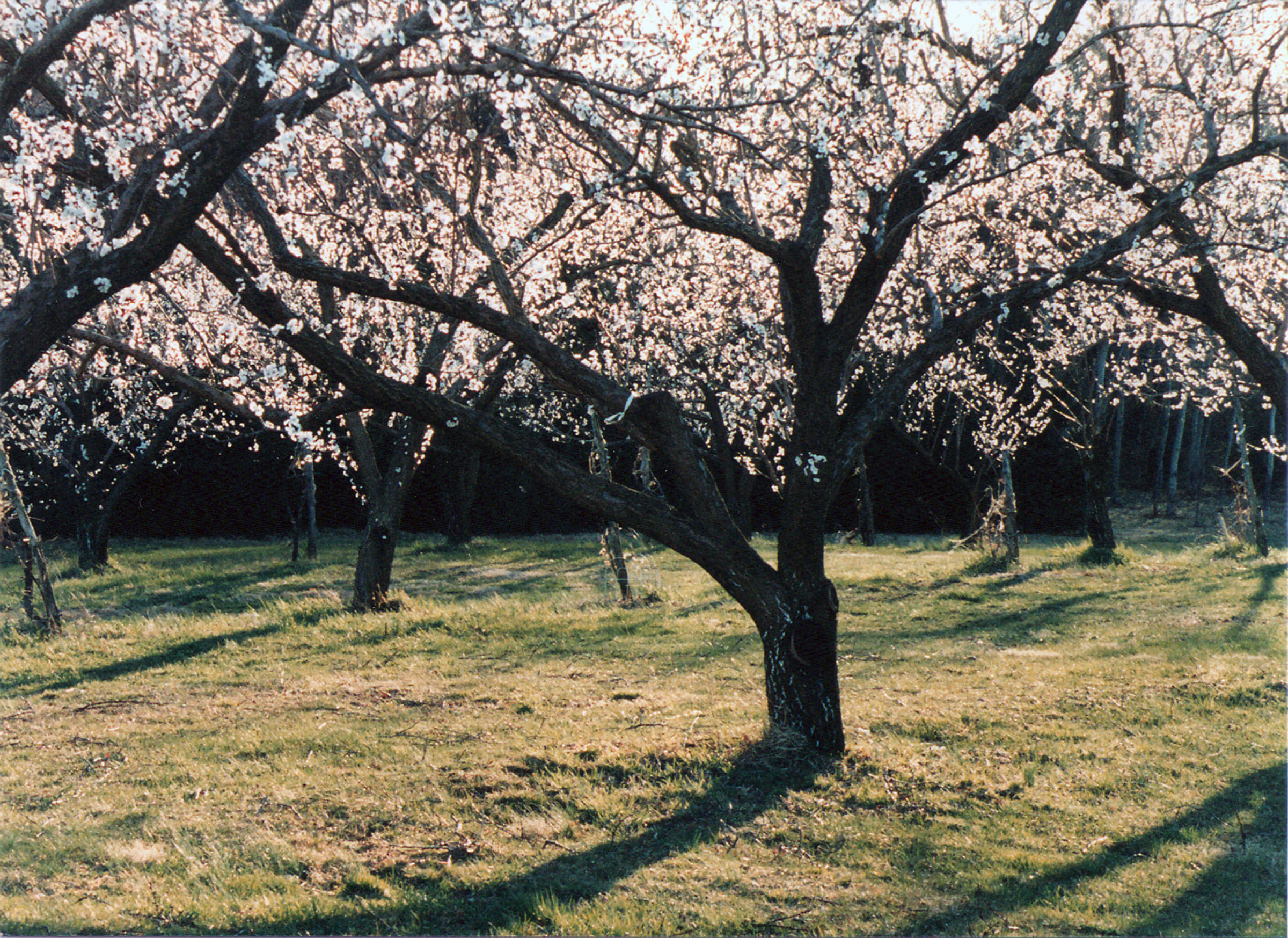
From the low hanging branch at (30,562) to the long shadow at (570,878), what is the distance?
28.7ft

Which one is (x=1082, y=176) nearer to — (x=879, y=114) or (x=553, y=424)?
(x=879, y=114)

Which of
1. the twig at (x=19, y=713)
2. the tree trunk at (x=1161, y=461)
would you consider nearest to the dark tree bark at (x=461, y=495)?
the twig at (x=19, y=713)

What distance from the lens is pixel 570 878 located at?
537 cm

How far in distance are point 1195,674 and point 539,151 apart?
8.00 m

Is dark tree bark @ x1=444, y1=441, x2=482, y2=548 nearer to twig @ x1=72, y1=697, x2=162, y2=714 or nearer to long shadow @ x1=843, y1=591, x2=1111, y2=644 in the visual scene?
long shadow @ x1=843, y1=591, x2=1111, y2=644

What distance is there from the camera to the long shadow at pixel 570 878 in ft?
15.9

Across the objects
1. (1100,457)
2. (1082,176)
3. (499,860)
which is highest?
(1082,176)

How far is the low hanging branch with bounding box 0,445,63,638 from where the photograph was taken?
11711 mm

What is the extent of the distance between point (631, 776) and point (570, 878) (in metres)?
1.63

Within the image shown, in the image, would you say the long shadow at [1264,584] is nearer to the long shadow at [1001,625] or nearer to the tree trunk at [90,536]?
the long shadow at [1001,625]

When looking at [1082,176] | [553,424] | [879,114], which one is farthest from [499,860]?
[553,424]

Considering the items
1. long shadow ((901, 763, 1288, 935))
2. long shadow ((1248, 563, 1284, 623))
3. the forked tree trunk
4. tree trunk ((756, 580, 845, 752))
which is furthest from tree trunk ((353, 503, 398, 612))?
long shadow ((1248, 563, 1284, 623))

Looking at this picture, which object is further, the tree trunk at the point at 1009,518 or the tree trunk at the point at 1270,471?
the tree trunk at the point at 1270,471

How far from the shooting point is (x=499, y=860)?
18.4ft
